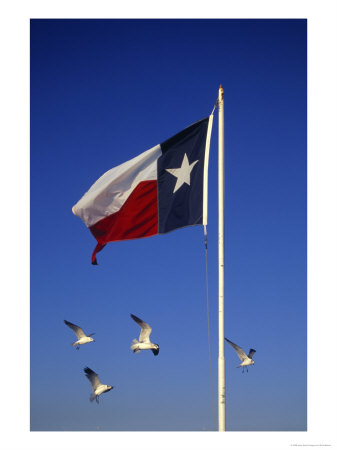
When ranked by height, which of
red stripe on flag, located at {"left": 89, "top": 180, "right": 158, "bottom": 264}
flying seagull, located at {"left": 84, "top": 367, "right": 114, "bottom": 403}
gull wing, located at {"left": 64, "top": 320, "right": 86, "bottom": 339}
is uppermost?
red stripe on flag, located at {"left": 89, "top": 180, "right": 158, "bottom": 264}

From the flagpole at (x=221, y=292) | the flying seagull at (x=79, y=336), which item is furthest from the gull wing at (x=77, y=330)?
the flagpole at (x=221, y=292)

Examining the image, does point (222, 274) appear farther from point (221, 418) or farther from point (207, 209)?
point (221, 418)

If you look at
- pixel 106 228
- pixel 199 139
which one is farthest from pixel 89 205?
pixel 199 139

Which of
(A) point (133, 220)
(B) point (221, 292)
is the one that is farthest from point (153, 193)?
(B) point (221, 292)

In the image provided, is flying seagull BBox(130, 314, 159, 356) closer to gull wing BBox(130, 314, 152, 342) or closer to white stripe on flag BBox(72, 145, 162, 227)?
gull wing BBox(130, 314, 152, 342)

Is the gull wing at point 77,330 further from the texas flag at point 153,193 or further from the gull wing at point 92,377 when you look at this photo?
the texas flag at point 153,193

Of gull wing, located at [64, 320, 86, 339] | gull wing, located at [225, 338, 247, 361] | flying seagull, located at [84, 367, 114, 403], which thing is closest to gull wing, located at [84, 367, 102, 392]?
flying seagull, located at [84, 367, 114, 403]
